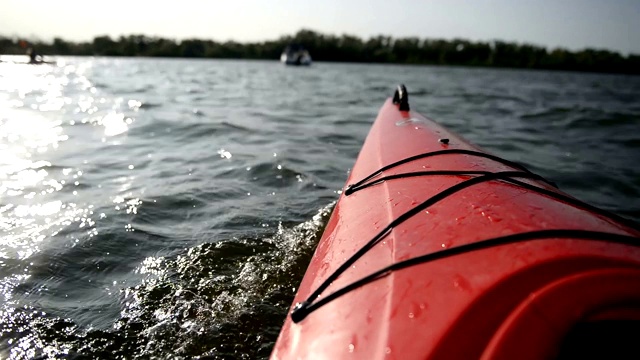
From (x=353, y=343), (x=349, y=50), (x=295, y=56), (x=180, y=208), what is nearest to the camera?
(x=353, y=343)

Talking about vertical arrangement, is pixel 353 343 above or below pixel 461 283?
below

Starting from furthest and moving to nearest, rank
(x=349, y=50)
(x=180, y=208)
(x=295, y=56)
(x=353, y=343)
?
(x=349, y=50), (x=295, y=56), (x=180, y=208), (x=353, y=343)

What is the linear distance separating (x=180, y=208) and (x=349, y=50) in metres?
70.4

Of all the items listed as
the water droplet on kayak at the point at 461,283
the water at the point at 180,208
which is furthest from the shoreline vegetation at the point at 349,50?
the water droplet on kayak at the point at 461,283

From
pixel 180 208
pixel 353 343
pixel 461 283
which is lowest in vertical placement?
pixel 180 208

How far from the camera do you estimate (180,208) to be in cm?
464

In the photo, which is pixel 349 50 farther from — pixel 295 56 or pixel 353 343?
pixel 353 343

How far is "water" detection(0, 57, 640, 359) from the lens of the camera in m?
2.72

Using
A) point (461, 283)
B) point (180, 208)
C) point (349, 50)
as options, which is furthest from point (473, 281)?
point (349, 50)

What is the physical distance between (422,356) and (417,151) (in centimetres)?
216

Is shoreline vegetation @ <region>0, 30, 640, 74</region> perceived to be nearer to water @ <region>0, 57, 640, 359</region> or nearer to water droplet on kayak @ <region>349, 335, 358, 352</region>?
water @ <region>0, 57, 640, 359</region>

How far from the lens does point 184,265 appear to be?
3.44 metres

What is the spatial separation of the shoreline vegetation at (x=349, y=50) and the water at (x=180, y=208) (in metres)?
57.8

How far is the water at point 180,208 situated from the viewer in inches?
107
